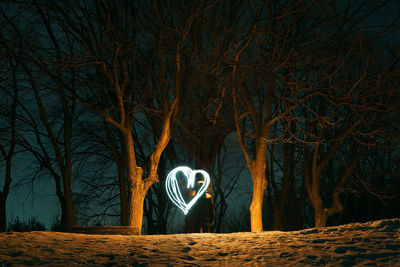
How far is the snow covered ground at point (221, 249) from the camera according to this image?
5176mm

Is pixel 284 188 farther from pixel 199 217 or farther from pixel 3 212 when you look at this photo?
pixel 3 212

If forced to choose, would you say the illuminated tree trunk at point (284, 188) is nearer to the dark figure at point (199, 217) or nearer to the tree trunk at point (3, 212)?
the dark figure at point (199, 217)

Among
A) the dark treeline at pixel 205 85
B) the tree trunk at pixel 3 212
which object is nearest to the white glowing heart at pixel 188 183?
the dark treeline at pixel 205 85

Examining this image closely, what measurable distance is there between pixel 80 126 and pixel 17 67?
4621 mm

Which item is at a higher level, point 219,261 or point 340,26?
point 340,26

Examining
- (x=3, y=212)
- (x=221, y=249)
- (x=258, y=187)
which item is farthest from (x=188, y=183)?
(x=3, y=212)

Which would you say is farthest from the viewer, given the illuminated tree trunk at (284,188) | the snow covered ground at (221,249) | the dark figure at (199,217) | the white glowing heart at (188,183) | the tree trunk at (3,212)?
the illuminated tree trunk at (284,188)

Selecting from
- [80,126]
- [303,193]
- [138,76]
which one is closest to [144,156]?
[80,126]

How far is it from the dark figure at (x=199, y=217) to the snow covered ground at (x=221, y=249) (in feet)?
26.1

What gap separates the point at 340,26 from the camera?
14.0 m

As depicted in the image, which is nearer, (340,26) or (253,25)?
(253,25)

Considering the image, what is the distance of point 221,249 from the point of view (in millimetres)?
6086

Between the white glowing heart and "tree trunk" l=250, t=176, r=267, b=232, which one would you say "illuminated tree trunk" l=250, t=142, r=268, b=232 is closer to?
"tree trunk" l=250, t=176, r=267, b=232

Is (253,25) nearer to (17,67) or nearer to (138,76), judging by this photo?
(138,76)
